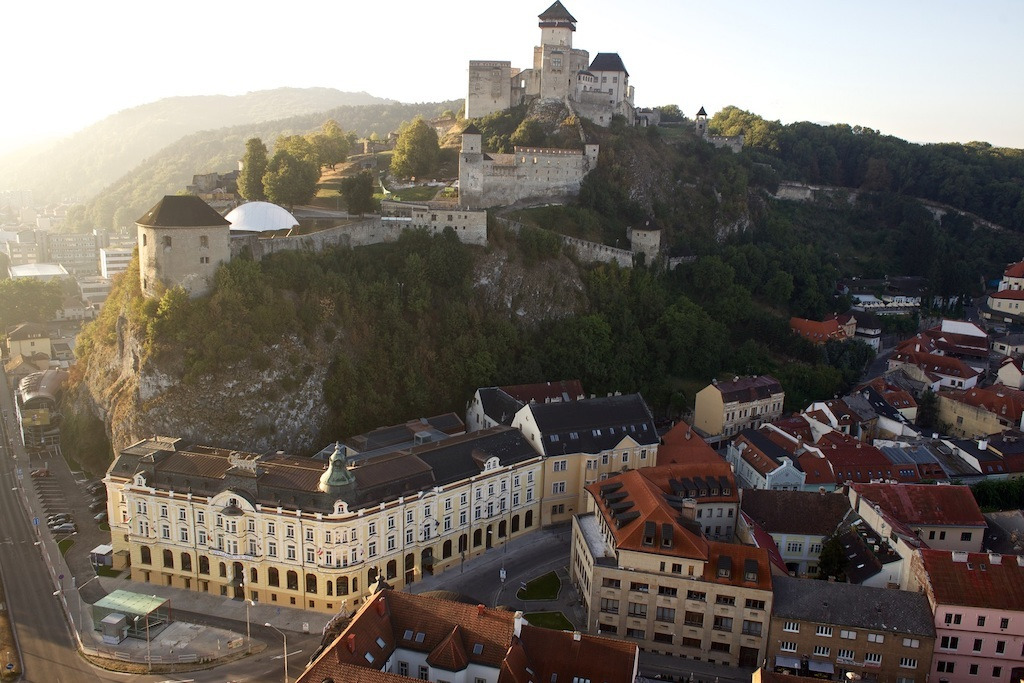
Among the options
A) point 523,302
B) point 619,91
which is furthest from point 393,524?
point 619,91

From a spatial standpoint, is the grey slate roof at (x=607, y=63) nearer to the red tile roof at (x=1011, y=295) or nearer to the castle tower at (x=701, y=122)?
the castle tower at (x=701, y=122)

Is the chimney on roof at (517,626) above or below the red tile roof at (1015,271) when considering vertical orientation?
below

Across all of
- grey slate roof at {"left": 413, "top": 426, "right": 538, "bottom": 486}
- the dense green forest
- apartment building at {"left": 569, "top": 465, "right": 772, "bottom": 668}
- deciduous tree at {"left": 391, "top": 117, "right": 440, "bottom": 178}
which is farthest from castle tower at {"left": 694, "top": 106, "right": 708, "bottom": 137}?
apartment building at {"left": 569, "top": 465, "right": 772, "bottom": 668}

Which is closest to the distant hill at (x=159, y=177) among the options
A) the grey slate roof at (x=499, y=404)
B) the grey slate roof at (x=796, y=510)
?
the grey slate roof at (x=499, y=404)

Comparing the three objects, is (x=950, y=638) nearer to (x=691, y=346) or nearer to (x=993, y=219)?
(x=691, y=346)

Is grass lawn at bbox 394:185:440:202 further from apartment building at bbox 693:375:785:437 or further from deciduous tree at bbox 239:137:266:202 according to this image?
apartment building at bbox 693:375:785:437

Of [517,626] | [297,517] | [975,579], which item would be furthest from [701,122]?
[517,626]
